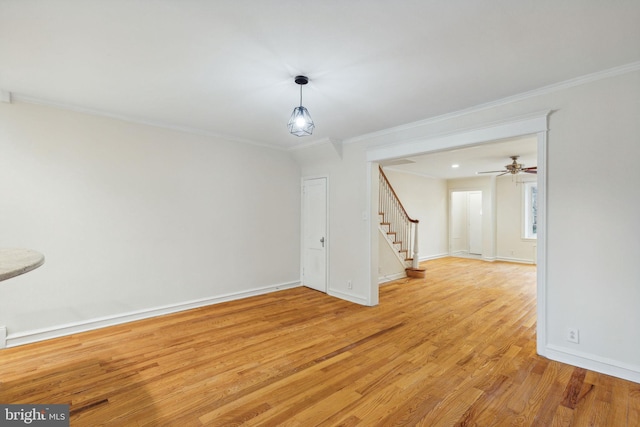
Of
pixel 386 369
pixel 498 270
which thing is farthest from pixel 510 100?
pixel 498 270

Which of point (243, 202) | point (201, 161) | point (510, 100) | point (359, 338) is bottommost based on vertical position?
point (359, 338)

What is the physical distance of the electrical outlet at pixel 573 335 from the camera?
2.60 m

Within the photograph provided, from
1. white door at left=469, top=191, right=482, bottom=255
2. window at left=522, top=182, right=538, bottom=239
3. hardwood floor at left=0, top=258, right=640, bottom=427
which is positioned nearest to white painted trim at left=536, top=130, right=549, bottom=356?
hardwood floor at left=0, top=258, right=640, bottom=427

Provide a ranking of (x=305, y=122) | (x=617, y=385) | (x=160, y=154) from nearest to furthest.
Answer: (x=617, y=385) → (x=305, y=122) → (x=160, y=154)

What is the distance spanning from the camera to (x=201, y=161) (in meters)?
4.25

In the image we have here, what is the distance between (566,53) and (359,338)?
3145 mm

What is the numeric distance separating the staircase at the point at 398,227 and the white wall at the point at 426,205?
3.21 ft

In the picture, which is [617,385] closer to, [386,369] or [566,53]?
[386,369]

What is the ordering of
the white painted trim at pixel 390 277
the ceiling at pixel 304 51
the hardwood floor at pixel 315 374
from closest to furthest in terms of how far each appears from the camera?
the ceiling at pixel 304 51 → the hardwood floor at pixel 315 374 → the white painted trim at pixel 390 277

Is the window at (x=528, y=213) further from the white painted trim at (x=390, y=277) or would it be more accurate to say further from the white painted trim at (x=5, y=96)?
the white painted trim at (x=5, y=96)

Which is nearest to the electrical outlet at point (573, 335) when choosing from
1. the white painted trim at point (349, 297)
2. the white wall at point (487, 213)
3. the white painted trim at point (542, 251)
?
the white painted trim at point (542, 251)

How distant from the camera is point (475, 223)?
9.77 meters

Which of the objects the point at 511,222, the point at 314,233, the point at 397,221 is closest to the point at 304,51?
the point at 314,233

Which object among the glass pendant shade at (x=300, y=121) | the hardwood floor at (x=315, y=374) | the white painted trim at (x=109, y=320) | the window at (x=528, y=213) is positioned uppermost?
the glass pendant shade at (x=300, y=121)
